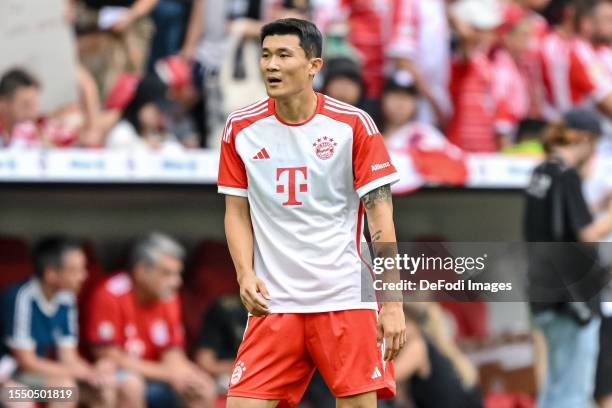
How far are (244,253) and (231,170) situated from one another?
36cm

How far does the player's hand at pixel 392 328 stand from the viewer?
5547 millimetres

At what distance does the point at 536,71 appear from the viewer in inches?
449

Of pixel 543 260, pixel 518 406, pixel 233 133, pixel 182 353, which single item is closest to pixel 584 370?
pixel 543 260

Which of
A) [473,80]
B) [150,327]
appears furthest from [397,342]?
[473,80]

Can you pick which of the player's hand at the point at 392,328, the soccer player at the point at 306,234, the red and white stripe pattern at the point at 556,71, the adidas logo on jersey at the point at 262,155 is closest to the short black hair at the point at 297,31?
the soccer player at the point at 306,234

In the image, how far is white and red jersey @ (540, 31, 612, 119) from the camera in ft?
37.0

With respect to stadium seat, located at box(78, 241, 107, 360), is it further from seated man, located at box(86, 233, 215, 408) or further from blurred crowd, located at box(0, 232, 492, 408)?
seated man, located at box(86, 233, 215, 408)

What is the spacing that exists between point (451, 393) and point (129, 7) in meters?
3.65

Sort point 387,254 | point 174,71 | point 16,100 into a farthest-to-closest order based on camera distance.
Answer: point 174,71 → point 16,100 → point 387,254

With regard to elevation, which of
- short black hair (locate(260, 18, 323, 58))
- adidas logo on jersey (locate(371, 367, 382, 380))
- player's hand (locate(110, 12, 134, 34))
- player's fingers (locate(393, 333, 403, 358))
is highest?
player's hand (locate(110, 12, 134, 34))

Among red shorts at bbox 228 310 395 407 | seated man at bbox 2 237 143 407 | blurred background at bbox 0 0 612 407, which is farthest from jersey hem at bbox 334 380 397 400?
seated man at bbox 2 237 143 407

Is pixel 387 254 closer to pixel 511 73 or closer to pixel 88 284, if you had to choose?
pixel 88 284

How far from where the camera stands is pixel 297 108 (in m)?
5.71

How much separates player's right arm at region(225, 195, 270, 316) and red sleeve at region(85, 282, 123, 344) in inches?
162
